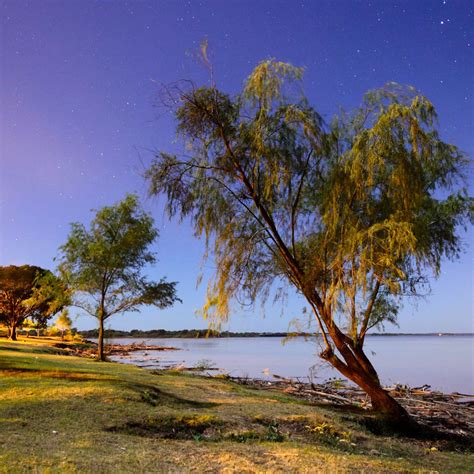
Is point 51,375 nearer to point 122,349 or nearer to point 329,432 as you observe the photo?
point 329,432

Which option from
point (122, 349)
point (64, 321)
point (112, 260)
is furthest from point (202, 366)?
point (64, 321)

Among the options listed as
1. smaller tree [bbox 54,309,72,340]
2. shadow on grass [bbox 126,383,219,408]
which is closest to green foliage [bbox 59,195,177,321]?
shadow on grass [bbox 126,383,219,408]

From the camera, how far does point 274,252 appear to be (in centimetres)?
1354

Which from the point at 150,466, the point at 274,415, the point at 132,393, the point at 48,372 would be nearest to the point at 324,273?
the point at 274,415

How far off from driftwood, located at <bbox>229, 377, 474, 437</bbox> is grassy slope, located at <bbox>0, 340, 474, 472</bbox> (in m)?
4.01

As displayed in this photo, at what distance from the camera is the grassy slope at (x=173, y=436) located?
632 centimetres

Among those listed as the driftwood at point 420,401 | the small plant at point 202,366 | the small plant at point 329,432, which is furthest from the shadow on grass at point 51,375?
the small plant at point 202,366

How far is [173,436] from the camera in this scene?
8.57 m

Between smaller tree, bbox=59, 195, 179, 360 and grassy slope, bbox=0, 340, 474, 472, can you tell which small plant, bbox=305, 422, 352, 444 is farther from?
smaller tree, bbox=59, 195, 179, 360

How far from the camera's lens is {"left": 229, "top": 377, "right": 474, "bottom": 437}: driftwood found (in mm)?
14562

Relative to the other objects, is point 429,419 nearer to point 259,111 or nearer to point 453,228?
point 453,228

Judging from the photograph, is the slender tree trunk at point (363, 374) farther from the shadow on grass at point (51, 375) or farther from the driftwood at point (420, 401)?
the shadow on grass at point (51, 375)

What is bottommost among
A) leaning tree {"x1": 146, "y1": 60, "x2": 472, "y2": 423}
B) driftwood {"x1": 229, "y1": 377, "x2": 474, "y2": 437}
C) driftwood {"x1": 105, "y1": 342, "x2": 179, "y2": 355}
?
driftwood {"x1": 105, "y1": 342, "x2": 179, "y2": 355}

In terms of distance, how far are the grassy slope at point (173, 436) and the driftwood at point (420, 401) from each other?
4.01 m
